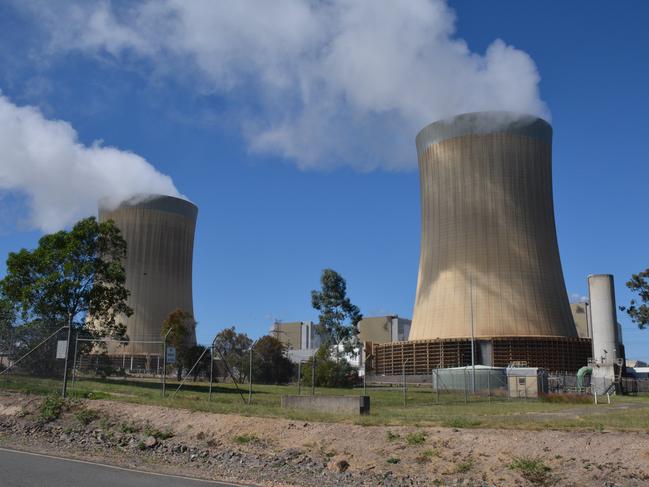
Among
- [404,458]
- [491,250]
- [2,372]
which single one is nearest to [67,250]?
[2,372]

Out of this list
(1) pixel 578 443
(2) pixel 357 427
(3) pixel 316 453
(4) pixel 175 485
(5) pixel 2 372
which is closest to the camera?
(4) pixel 175 485

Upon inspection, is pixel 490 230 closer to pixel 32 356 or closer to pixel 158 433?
pixel 32 356

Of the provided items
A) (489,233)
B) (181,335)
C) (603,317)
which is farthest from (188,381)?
(603,317)

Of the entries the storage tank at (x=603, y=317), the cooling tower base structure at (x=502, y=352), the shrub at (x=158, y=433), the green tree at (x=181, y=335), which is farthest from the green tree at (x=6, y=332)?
the storage tank at (x=603, y=317)

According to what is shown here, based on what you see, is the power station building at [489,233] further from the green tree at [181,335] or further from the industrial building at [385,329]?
the industrial building at [385,329]

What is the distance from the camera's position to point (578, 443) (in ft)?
32.2

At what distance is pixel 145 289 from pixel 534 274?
3056 cm

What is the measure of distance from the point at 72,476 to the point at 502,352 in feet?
156

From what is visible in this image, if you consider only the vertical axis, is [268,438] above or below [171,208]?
below

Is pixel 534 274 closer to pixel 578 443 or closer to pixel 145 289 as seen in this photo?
pixel 145 289

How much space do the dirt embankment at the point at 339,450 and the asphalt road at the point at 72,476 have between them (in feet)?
2.43

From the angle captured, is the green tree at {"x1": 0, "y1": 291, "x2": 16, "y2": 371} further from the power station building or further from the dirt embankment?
the power station building

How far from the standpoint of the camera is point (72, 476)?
28.9 feet

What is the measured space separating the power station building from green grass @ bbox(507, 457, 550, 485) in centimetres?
3695
